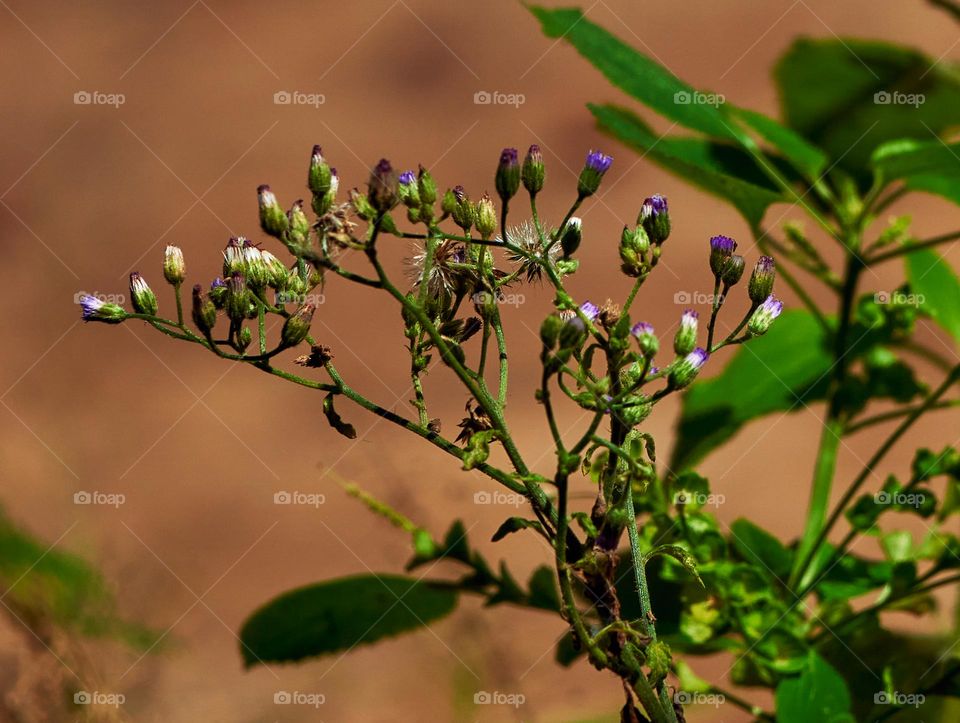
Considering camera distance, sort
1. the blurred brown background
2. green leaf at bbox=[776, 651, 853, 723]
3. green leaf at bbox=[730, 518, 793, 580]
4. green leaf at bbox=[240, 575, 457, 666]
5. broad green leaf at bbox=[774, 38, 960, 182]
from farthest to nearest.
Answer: the blurred brown background, broad green leaf at bbox=[774, 38, 960, 182], green leaf at bbox=[240, 575, 457, 666], green leaf at bbox=[730, 518, 793, 580], green leaf at bbox=[776, 651, 853, 723]

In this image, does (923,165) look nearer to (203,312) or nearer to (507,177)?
(507,177)

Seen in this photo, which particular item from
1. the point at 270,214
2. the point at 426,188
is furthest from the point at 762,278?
the point at 270,214

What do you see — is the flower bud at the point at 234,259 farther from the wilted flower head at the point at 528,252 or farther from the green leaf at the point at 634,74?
the green leaf at the point at 634,74

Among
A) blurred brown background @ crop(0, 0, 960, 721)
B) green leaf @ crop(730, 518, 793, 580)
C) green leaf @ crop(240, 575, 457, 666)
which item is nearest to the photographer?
green leaf @ crop(730, 518, 793, 580)

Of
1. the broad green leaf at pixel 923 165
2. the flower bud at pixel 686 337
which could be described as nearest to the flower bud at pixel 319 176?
the flower bud at pixel 686 337

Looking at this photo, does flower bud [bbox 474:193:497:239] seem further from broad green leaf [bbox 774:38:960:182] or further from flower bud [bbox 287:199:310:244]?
broad green leaf [bbox 774:38:960:182]

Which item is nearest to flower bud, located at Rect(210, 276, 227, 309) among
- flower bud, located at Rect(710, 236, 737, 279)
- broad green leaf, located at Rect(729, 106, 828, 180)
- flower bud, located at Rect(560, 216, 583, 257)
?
flower bud, located at Rect(560, 216, 583, 257)

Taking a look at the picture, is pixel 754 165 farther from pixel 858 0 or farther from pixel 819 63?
pixel 858 0

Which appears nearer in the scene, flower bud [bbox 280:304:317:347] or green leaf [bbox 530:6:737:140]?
flower bud [bbox 280:304:317:347]
